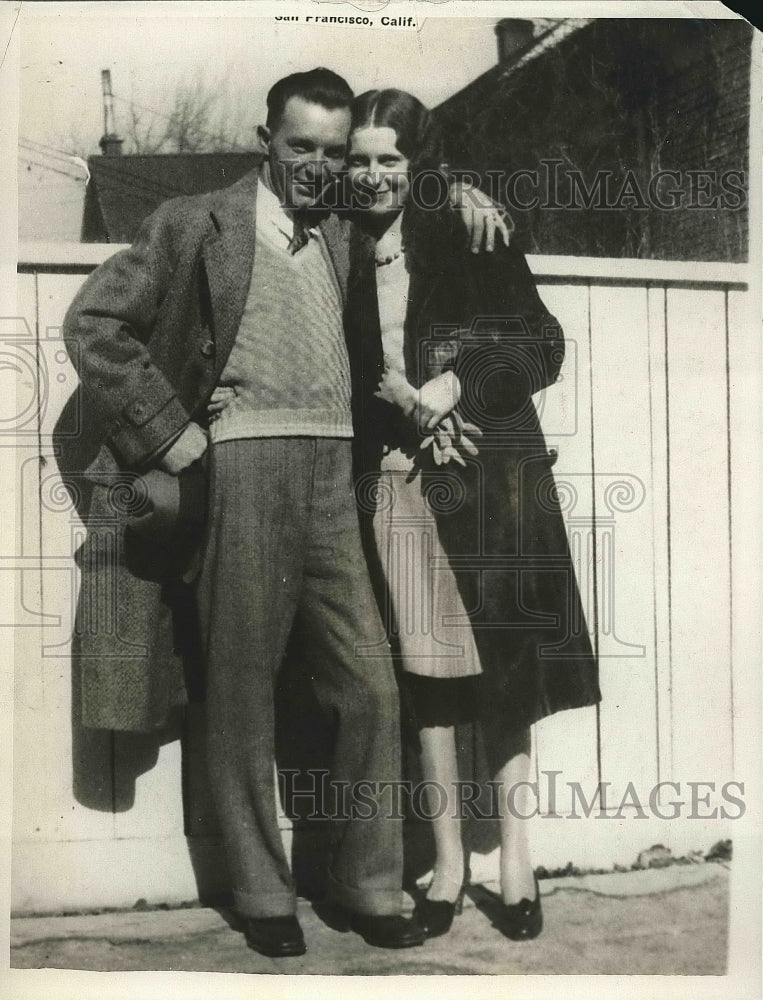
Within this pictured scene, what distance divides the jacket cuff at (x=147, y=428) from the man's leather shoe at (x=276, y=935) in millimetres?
1238

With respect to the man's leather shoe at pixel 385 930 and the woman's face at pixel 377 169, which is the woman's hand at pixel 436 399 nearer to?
the woman's face at pixel 377 169

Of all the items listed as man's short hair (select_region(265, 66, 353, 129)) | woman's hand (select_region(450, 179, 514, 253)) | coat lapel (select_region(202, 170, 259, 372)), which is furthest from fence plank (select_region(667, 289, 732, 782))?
coat lapel (select_region(202, 170, 259, 372))

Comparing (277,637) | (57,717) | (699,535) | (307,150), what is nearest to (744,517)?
(699,535)

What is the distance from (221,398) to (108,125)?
817mm

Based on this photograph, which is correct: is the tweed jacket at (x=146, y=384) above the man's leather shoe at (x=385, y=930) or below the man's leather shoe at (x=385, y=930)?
above

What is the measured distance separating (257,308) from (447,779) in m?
1.34

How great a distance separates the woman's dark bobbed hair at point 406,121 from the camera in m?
2.87

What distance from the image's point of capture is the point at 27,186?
294cm

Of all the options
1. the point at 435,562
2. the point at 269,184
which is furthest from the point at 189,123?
the point at 435,562

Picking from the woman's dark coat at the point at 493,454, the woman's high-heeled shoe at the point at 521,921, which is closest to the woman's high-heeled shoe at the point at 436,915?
the woman's high-heeled shoe at the point at 521,921

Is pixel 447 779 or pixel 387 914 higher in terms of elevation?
pixel 447 779

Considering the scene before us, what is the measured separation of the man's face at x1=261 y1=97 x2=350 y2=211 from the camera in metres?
2.84

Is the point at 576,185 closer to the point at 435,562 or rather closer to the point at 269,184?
the point at 269,184

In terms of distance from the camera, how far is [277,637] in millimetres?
2812
